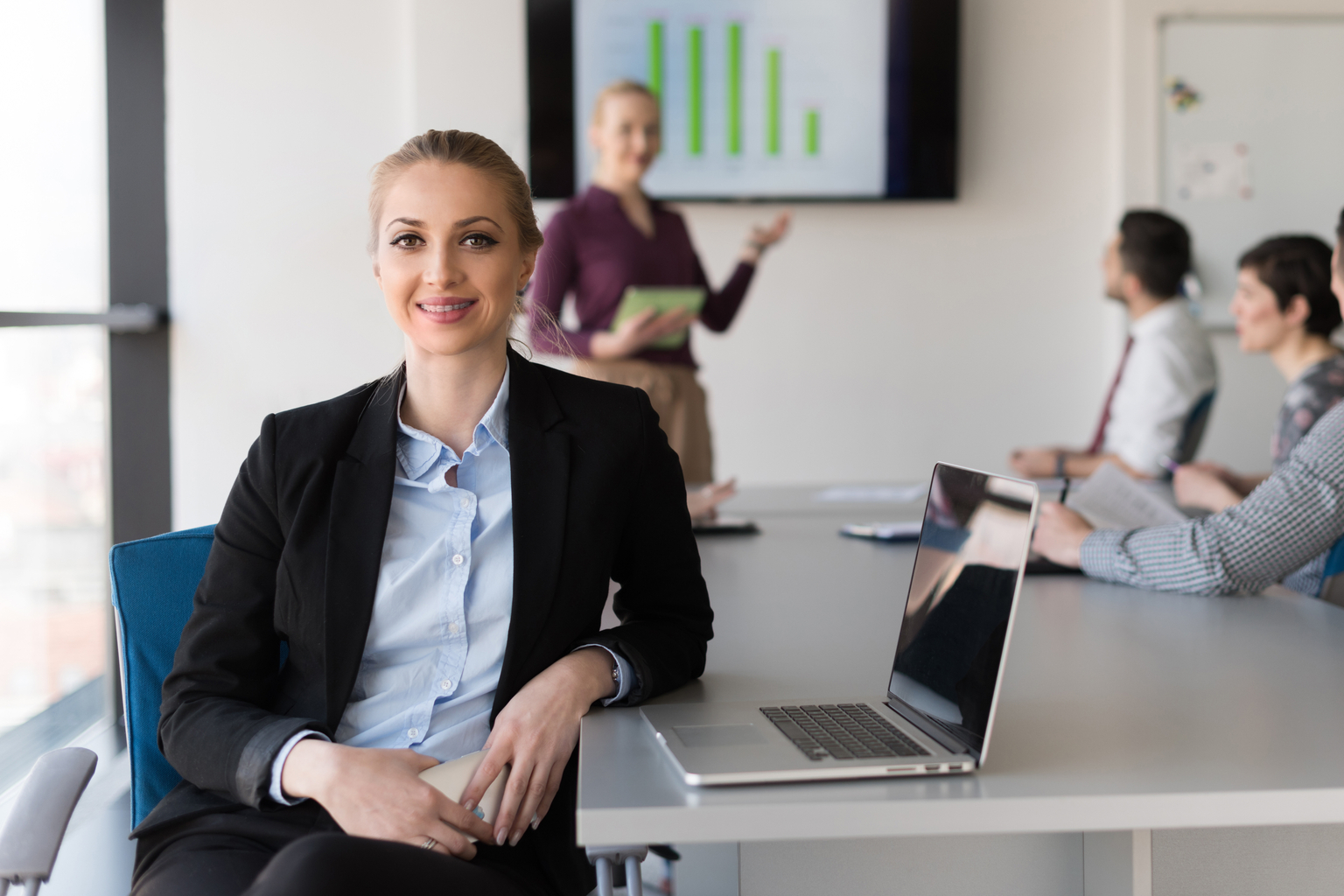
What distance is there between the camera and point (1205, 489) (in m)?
2.27

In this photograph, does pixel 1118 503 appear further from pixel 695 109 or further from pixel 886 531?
pixel 695 109

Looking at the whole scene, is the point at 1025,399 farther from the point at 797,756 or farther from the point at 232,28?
the point at 797,756

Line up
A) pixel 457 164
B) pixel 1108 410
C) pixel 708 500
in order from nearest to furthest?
pixel 457 164 → pixel 708 500 → pixel 1108 410

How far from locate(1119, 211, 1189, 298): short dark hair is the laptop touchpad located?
8.86ft

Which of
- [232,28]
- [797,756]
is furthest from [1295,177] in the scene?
[797,756]

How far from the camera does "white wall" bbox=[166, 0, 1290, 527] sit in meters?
4.08

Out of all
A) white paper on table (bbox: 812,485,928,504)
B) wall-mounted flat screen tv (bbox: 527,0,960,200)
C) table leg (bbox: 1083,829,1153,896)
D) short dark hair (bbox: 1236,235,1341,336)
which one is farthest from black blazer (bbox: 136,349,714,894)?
wall-mounted flat screen tv (bbox: 527,0,960,200)

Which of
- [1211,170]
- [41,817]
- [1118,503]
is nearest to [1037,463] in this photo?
[1118,503]

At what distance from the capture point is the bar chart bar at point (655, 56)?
4082 millimetres

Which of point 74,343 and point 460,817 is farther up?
point 74,343

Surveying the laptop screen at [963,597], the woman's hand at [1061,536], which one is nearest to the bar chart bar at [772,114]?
the woman's hand at [1061,536]

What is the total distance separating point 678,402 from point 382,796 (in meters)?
1.89

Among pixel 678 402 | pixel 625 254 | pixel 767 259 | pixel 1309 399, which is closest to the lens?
pixel 1309 399

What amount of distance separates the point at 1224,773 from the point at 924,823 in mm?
246
